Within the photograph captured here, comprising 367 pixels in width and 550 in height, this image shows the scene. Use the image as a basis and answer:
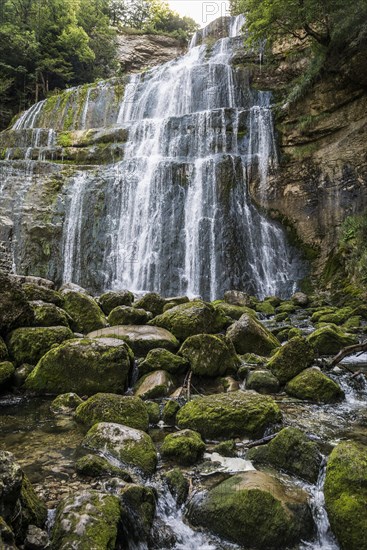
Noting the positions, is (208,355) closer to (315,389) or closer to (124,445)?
(315,389)

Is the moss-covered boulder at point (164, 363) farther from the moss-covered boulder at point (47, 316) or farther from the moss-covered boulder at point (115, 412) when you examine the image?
the moss-covered boulder at point (47, 316)

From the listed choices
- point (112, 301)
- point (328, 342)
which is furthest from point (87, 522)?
point (112, 301)

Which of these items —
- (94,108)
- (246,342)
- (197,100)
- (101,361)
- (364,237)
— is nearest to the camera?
(101,361)

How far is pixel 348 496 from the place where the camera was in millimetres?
3027

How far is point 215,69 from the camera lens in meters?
25.3

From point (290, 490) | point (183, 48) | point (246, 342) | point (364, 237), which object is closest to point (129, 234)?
point (364, 237)

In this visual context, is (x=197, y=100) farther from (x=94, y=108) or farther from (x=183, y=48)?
(x=183, y=48)

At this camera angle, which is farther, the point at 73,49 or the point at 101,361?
the point at 73,49

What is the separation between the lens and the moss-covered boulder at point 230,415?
15.3ft

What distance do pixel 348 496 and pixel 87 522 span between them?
6.13ft

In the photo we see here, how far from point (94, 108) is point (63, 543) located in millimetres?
28654

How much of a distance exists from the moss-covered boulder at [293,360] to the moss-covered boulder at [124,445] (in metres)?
2.95

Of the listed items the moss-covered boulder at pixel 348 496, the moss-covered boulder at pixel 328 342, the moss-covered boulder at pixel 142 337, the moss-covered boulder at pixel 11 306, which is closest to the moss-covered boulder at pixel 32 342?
the moss-covered boulder at pixel 11 306

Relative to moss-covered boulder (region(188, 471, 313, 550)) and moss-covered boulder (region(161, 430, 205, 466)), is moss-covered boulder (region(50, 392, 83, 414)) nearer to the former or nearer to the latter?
moss-covered boulder (region(161, 430, 205, 466))
